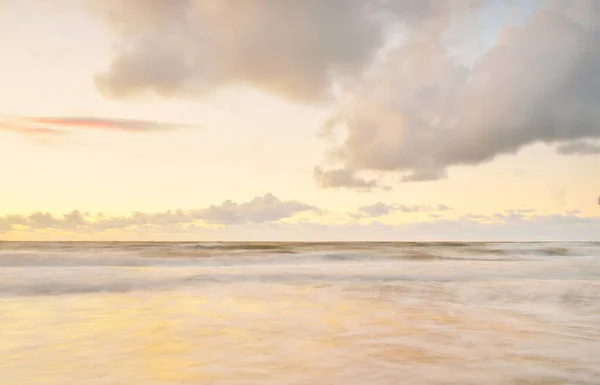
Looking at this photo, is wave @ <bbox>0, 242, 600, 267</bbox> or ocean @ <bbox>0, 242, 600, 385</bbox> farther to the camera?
wave @ <bbox>0, 242, 600, 267</bbox>

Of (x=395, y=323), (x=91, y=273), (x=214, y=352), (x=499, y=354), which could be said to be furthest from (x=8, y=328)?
(x=91, y=273)

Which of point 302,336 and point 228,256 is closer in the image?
point 302,336

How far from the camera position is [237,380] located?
392 cm

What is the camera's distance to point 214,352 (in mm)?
4871

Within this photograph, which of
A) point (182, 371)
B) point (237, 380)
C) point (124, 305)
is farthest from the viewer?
point (124, 305)

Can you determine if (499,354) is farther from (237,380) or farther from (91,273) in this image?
(91,273)

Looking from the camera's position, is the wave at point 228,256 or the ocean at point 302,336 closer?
the ocean at point 302,336

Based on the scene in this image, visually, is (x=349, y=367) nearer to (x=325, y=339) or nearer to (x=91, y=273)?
(x=325, y=339)

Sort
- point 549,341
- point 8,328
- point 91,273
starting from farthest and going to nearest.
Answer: point 91,273 < point 8,328 < point 549,341

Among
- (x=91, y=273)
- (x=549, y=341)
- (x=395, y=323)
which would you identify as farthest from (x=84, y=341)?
(x=91, y=273)

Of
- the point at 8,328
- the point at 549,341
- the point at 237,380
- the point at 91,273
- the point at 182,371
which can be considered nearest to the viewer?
the point at 237,380

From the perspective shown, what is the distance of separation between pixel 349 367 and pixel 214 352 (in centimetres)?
148

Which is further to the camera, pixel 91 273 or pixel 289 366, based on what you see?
pixel 91 273

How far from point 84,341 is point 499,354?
15.2ft
